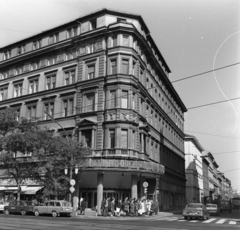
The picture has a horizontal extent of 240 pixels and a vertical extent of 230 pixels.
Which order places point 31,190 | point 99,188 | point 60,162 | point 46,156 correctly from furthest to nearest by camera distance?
point 31,190 < point 99,188 < point 46,156 < point 60,162

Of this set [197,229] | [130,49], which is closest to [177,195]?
[130,49]

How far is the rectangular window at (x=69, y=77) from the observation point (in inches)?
1670

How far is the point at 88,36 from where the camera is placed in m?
41.2

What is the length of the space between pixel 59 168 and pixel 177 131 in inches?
1488

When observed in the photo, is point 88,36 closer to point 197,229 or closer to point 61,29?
point 61,29

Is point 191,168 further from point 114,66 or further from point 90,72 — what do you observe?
point 114,66

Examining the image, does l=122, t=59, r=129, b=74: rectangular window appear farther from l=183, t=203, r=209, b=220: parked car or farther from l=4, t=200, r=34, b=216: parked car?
l=4, t=200, r=34, b=216: parked car

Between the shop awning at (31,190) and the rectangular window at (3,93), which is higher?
the rectangular window at (3,93)

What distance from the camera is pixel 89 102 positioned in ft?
130

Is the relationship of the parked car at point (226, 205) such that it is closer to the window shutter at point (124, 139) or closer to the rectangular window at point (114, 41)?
the window shutter at point (124, 139)

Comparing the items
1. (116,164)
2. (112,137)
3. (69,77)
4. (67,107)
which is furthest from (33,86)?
(116,164)

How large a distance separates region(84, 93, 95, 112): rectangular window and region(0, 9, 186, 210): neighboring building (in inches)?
4.9

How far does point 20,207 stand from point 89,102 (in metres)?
14.4

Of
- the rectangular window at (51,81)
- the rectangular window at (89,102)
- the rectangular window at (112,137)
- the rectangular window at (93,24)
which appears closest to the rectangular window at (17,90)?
the rectangular window at (51,81)
